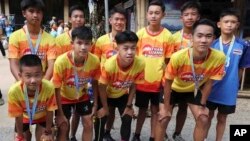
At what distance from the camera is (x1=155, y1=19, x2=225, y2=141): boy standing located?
11.6 feet

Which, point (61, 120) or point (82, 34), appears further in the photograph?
point (61, 120)

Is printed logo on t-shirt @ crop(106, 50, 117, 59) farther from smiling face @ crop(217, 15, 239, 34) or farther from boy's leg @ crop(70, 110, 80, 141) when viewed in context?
smiling face @ crop(217, 15, 239, 34)

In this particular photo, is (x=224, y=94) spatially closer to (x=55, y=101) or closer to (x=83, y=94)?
(x=83, y=94)

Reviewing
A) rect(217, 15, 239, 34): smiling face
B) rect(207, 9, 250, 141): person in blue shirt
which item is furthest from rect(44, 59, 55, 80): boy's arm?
rect(217, 15, 239, 34): smiling face

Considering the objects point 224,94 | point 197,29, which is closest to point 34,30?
point 197,29

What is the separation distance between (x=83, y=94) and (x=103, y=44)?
73 centimetres

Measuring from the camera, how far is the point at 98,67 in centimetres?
377

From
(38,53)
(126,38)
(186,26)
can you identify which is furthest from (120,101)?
(186,26)

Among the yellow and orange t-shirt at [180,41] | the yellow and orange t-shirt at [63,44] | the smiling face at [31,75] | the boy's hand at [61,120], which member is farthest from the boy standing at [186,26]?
the smiling face at [31,75]

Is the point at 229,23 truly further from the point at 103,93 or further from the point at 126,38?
the point at 103,93

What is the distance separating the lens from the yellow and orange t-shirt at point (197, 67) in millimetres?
3609

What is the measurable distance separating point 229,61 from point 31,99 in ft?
7.05

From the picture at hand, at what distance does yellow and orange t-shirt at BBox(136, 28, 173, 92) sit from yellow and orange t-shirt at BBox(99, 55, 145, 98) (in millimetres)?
288

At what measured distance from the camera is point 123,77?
3.79m
